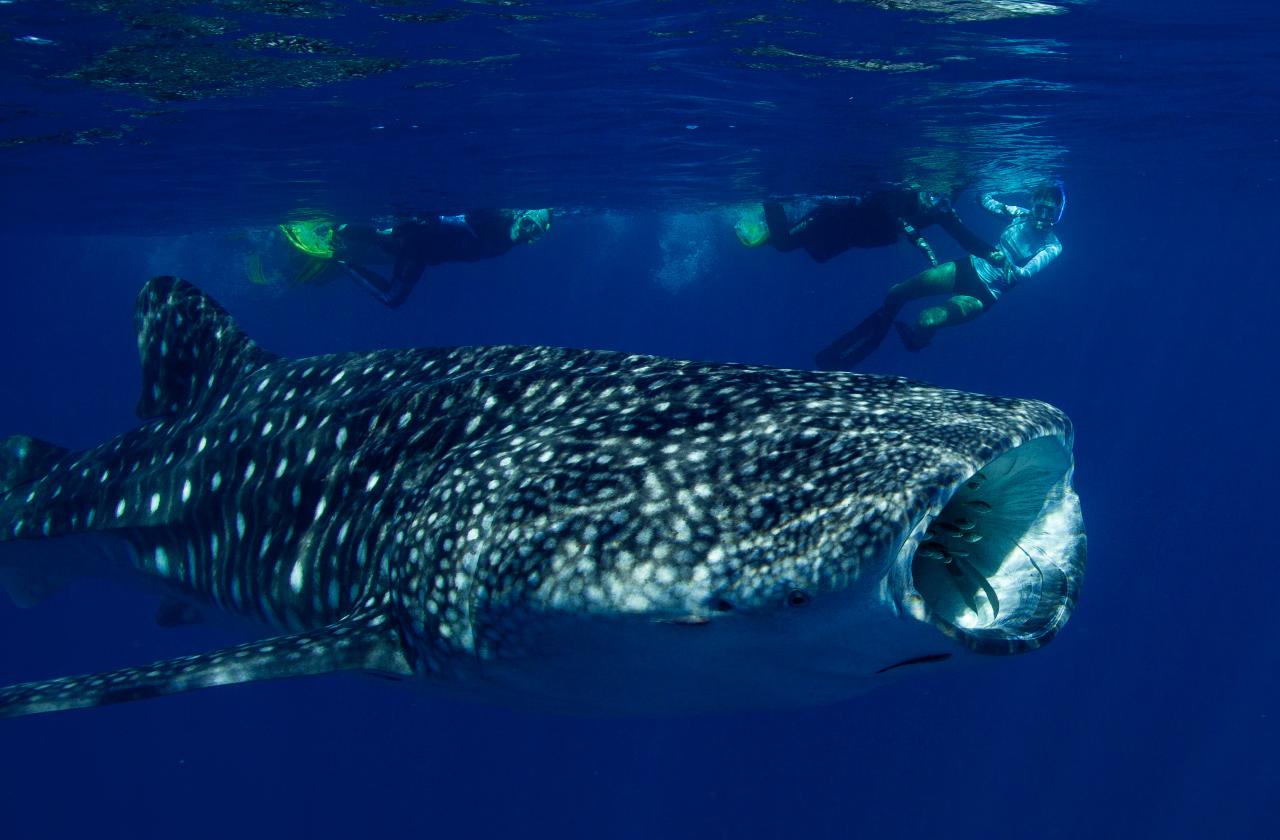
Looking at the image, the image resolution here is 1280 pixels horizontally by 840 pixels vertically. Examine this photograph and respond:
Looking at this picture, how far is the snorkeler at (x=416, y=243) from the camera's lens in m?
19.5

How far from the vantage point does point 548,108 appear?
16.1 m

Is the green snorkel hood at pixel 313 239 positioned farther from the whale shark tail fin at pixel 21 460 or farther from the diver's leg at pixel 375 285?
the whale shark tail fin at pixel 21 460

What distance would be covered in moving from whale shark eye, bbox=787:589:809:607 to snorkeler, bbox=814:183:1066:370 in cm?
1383

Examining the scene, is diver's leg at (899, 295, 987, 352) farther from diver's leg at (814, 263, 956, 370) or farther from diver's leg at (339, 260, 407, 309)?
diver's leg at (339, 260, 407, 309)

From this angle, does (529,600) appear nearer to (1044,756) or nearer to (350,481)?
(350,481)

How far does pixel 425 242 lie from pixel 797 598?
59.4 feet

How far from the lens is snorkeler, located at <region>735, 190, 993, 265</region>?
1806 cm

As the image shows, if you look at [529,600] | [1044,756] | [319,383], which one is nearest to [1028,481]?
[529,600]

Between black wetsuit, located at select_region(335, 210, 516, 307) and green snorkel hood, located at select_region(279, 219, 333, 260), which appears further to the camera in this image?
green snorkel hood, located at select_region(279, 219, 333, 260)

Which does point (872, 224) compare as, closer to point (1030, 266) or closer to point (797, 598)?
point (1030, 266)

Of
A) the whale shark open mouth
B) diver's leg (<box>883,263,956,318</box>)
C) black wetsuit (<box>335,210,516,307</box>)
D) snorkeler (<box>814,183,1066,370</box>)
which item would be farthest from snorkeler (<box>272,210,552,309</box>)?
the whale shark open mouth

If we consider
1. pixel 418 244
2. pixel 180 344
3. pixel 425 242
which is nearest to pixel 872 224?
pixel 425 242

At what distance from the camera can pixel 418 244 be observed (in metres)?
19.6

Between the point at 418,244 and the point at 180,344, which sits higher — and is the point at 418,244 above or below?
below
